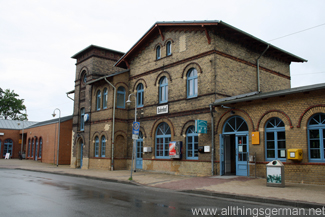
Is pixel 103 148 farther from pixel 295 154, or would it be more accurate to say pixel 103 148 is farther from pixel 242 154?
pixel 295 154

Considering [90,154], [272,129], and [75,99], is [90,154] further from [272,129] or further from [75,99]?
[272,129]

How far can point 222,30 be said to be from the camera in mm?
17484

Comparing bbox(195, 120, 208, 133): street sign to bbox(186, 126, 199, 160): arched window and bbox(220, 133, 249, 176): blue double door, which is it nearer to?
bbox(220, 133, 249, 176): blue double door

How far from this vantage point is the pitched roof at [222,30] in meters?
17.1

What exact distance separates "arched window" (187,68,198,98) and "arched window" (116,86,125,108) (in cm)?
701

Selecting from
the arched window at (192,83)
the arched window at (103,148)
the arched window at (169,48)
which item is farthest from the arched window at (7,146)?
the arched window at (192,83)

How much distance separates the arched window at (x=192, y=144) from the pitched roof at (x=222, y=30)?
20.4 feet

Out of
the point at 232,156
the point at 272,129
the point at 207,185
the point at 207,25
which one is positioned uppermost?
the point at 207,25

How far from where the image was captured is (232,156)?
17.3m

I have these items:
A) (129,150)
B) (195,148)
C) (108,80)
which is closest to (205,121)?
(195,148)

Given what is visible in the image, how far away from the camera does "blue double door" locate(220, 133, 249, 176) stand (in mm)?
15219

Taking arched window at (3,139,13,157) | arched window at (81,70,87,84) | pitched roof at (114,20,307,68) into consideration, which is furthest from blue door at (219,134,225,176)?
arched window at (3,139,13,157)

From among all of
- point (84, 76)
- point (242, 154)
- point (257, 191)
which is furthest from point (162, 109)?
point (84, 76)

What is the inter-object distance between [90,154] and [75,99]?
22.0 ft
